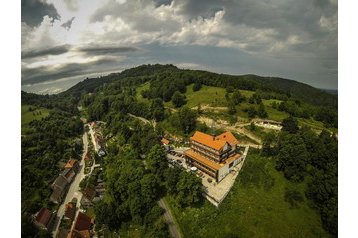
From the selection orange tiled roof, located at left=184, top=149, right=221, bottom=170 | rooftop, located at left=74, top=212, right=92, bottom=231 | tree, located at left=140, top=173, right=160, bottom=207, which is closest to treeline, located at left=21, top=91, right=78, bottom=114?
rooftop, located at left=74, top=212, right=92, bottom=231

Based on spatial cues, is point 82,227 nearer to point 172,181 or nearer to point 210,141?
point 172,181

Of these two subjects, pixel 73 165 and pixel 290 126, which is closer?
pixel 290 126

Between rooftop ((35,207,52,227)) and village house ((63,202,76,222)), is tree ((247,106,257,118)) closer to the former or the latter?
village house ((63,202,76,222))

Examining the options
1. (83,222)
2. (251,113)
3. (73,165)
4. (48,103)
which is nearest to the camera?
(83,222)

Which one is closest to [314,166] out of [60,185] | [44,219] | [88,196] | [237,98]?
[237,98]

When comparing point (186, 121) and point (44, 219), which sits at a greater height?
point (186, 121)

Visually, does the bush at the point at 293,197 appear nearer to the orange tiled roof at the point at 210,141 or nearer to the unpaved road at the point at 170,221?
the orange tiled roof at the point at 210,141
